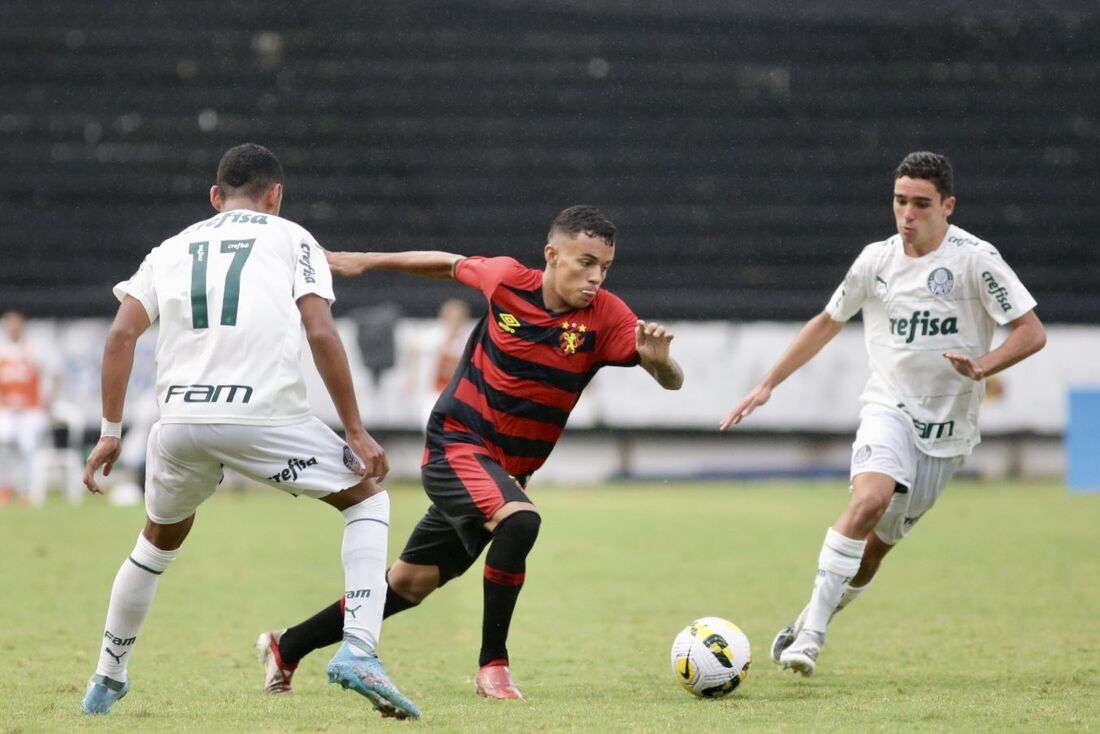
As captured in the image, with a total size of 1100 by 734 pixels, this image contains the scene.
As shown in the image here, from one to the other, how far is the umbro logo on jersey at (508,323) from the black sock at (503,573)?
0.81 m

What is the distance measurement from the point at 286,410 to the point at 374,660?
893mm

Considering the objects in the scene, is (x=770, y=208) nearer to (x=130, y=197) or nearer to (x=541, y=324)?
(x=130, y=197)

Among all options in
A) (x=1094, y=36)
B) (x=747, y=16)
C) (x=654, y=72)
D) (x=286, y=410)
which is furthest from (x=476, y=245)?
(x=286, y=410)

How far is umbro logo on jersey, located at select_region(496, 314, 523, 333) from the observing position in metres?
6.18

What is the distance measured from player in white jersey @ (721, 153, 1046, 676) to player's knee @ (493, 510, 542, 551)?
4.67ft

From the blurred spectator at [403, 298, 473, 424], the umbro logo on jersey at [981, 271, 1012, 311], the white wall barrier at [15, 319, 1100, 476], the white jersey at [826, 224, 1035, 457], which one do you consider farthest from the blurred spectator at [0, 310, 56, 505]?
the umbro logo on jersey at [981, 271, 1012, 311]

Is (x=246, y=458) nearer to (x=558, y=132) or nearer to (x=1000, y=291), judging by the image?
(x=1000, y=291)

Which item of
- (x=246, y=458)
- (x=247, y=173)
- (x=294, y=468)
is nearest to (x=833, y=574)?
(x=294, y=468)

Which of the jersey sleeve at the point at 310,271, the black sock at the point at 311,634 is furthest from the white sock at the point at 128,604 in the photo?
the jersey sleeve at the point at 310,271

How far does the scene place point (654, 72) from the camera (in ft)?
75.3

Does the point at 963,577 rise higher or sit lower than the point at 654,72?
lower

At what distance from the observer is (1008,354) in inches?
257

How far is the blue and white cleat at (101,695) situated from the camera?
218 inches

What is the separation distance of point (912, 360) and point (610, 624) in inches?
92.7
